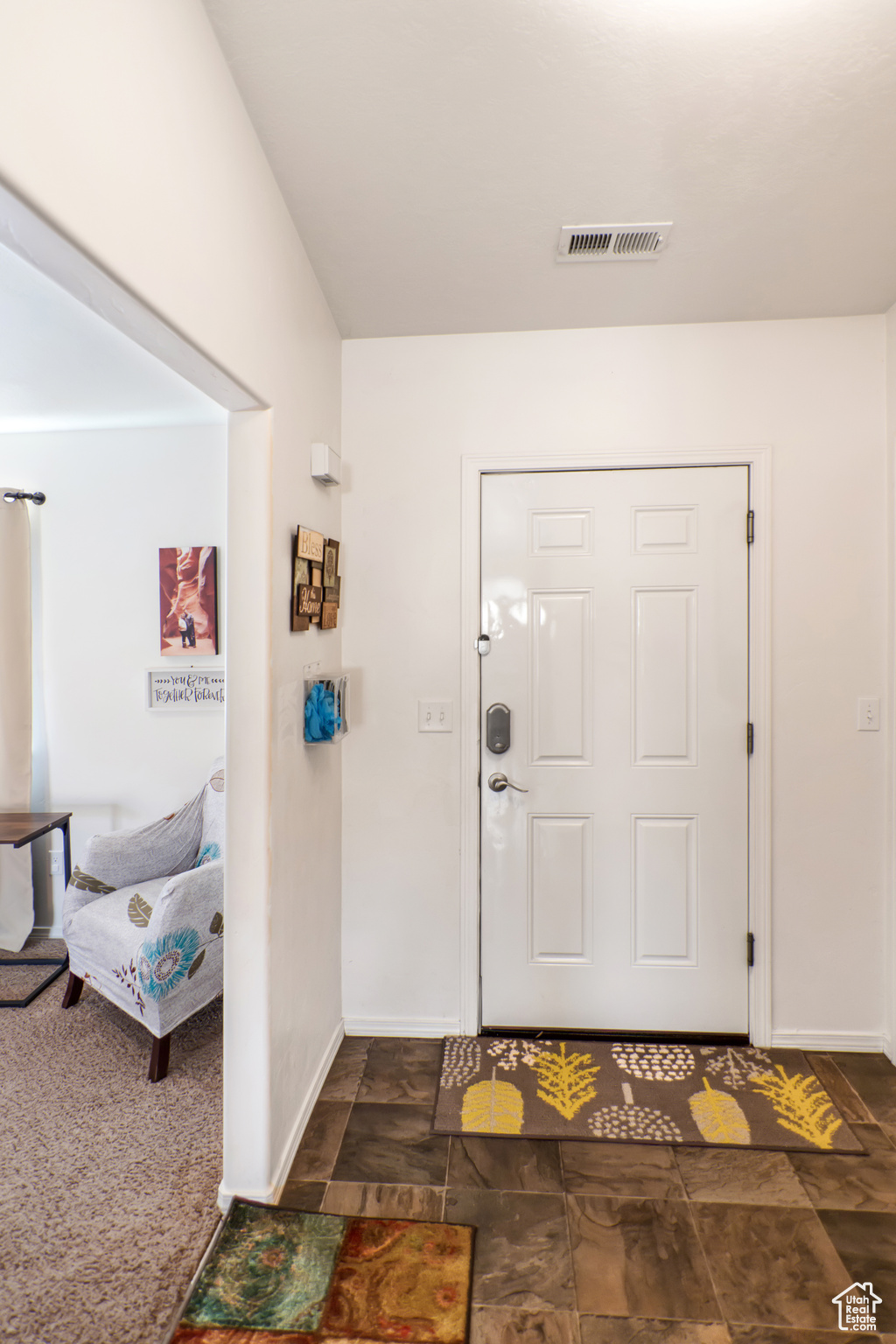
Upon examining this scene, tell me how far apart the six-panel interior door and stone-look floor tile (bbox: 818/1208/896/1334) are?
0.72 m

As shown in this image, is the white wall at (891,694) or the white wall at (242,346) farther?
the white wall at (891,694)

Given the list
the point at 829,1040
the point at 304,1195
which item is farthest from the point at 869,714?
the point at 304,1195

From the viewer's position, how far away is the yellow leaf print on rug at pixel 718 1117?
1.94 m

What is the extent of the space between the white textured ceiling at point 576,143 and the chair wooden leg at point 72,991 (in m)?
2.60


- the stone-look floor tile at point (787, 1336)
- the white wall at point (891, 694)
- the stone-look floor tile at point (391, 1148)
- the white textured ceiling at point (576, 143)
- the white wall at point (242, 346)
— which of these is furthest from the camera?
the white wall at point (891, 694)

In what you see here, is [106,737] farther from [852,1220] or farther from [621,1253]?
[852,1220]

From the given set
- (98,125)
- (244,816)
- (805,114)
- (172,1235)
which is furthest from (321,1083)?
(805,114)

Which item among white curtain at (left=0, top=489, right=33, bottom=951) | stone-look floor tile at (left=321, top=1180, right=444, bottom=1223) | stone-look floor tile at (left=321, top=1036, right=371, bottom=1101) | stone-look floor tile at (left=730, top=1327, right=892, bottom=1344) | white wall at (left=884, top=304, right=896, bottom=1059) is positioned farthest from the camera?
white curtain at (left=0, top=489, right=33, bottom=951)

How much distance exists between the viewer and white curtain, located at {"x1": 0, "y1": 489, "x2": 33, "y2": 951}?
10.2 feet

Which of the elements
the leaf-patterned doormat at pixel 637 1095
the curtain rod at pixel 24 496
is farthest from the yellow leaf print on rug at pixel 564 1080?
the curtain rod at pixel 24 496

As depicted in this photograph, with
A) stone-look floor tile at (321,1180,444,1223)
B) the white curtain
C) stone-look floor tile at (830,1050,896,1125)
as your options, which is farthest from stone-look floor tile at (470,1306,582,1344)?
the white curtain

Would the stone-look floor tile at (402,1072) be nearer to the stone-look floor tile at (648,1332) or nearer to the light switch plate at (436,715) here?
the stone-look floor tile at (648,1332)

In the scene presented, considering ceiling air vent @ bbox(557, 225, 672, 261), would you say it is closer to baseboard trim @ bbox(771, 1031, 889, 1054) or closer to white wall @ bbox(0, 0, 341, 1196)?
white wall @ bbox(0, 0, 341, 1196)

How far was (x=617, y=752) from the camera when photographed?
240 cm
